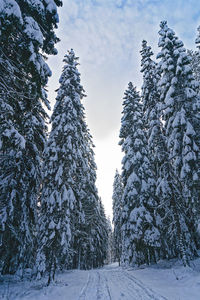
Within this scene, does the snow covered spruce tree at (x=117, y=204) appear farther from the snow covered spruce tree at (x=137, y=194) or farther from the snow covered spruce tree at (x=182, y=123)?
the snow covered spruce tree at (x=182, y=123)

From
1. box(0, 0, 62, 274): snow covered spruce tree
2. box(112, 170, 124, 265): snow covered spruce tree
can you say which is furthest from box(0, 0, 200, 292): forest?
box(112, 170, 124, 265): snow covered spruce tree

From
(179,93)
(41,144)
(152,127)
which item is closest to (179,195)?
(152,127)

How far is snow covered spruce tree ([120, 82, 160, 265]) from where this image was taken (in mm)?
15518

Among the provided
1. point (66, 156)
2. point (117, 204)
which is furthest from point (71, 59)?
point (117, 204)

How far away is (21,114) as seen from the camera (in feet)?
32.5

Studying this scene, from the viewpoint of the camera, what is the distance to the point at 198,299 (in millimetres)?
6141

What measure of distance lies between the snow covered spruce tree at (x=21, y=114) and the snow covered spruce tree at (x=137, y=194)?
9110 millimetres

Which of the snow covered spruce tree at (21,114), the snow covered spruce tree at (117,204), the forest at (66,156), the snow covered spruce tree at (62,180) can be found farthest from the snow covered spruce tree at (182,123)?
the snow covered spruce tree at (117,204)

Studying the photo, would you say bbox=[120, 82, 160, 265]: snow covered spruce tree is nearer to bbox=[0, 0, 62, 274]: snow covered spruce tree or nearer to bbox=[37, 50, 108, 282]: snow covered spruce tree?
bbox=[37, 50, 108, 282]: snow covered spruce tree

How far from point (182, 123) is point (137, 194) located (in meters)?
7.91

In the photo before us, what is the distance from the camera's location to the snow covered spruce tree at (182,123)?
11.8 meters

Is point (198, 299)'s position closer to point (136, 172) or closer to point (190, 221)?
point (190, 221)

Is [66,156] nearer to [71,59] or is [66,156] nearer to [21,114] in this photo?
[21,114]

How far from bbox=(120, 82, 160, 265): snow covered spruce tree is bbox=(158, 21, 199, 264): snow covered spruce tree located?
2.69 m
